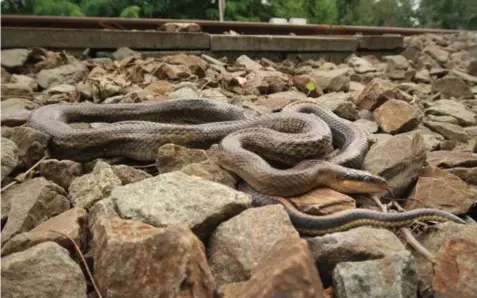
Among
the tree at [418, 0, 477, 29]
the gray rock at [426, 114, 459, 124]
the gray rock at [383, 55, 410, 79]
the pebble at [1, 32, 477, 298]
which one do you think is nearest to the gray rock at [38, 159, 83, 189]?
the pebble at [1, 32, 477, 298]

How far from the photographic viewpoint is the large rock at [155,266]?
1.84m

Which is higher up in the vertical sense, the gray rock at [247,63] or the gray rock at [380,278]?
the gray rock at [380,278]

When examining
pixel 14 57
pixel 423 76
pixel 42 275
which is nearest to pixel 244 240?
pixel 42 275

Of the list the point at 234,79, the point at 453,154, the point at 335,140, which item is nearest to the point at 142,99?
the point at 234,79

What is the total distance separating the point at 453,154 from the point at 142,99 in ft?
10.1

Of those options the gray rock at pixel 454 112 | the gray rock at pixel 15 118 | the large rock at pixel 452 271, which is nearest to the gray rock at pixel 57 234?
the large rock at pixel 452 271

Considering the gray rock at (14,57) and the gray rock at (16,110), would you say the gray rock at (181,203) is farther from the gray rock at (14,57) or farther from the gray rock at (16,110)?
the gray rock at (14,57)

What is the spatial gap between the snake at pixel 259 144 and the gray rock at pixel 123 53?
307 centimetres

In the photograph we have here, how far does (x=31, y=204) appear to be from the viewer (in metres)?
2.57

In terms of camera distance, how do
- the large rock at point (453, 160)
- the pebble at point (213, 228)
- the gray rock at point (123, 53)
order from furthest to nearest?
the gray rock at point (123, 53) → the large rock at point (453, 160) → the pebble at point (213, 228)

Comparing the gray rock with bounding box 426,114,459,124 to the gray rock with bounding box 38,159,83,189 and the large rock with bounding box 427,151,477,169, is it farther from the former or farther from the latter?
the gray rock with bounding box 38,159,83,189

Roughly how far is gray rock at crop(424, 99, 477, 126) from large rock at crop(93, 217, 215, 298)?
4365 mm

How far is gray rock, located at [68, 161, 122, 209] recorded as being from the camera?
2.75 m

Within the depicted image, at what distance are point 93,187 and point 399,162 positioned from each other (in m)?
2.00
